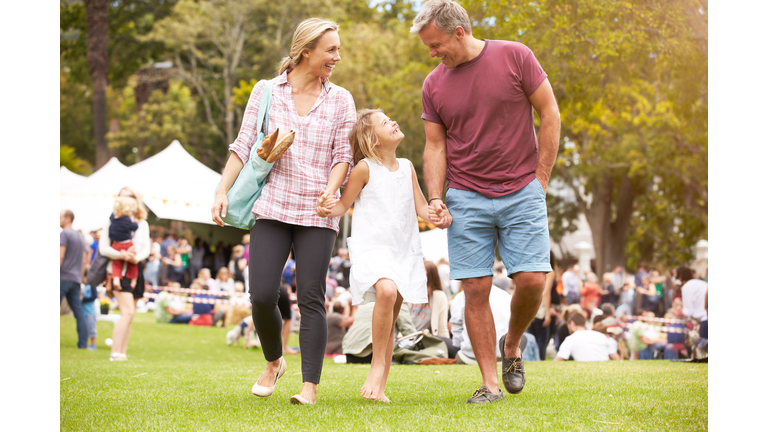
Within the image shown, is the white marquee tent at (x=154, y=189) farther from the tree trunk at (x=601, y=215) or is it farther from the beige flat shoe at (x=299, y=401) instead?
the beige flat shoe at (x=299, y=401)

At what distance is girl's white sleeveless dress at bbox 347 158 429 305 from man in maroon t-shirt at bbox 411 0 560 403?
7.7 inches

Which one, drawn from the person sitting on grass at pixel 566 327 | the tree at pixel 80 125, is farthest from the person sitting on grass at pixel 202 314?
the tree at pixel 80 125

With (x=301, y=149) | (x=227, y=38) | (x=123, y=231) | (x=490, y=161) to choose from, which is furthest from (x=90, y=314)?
(x=227, y=38)

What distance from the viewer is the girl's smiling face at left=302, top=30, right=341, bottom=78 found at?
3998 mm

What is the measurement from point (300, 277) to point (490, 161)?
122 cm

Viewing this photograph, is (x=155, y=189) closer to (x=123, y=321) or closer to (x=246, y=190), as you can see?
(x=123, y=321)

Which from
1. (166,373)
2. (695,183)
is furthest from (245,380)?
(695,183)

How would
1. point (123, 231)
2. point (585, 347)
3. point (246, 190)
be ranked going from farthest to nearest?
point (585, 347)
point (123, 231)
point (246, 190)

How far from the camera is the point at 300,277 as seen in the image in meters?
3.91

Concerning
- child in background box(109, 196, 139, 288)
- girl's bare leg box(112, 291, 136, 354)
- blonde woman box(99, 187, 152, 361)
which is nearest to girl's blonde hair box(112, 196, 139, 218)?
child in background box(109, 196, 139, 288)

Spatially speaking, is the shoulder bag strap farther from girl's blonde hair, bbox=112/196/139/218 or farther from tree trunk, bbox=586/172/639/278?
tree trunk, bbox=586/172/639/278

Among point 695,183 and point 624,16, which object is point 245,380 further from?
point 695,183
